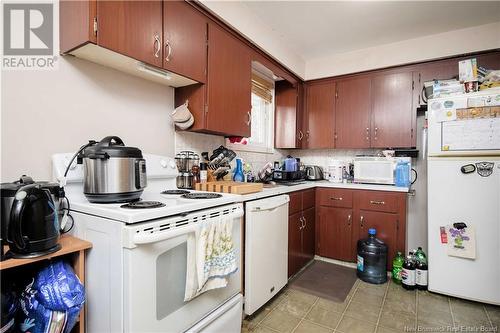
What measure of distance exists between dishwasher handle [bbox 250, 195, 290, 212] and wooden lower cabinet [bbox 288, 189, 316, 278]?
0.25 m

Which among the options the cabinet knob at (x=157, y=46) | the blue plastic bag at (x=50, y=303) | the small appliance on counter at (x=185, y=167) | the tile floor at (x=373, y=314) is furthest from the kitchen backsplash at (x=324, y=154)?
the blue plastic bag at (x=50, y=303)

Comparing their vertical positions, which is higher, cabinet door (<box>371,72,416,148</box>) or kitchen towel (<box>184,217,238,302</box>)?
cabinet door (<box>371,72,416,148</box>)

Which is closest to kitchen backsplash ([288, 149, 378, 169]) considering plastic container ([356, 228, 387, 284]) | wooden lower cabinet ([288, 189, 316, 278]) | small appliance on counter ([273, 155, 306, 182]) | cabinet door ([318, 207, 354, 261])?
small appliance on counter ([273, 155, 306, 182])

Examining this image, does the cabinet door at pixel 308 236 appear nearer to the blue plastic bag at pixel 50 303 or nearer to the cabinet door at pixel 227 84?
the cabinet door at pixel 227 84

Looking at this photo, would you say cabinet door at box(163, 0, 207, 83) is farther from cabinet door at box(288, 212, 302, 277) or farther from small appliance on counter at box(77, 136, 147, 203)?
cabinet door at box(288, 212, 302, 277)

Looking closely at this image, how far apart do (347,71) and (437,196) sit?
68.5 inches

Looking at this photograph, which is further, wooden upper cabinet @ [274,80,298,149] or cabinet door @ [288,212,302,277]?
wooden upper cabinet @ [274,80,298,149]

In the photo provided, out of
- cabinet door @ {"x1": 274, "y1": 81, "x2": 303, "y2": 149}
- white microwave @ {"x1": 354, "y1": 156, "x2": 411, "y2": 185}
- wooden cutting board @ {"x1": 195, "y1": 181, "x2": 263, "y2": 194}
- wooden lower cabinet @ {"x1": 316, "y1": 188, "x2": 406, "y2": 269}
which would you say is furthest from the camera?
cabinet door @ {"x1": 274, "y1": 81, "x2": 303, "y2": 149}

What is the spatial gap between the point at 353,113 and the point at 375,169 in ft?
2.47

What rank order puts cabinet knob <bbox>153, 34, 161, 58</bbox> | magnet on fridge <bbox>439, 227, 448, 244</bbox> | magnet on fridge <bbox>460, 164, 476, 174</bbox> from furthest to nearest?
magnet on fridge <bbox>439, 227, 448, 244</bbox> < magnet on fridge <bbox>460, 164, 476, 174</bbox> < cabinet knob <bbox>153, 34, 161, 58</bbox>

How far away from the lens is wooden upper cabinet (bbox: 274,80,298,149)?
3.29m

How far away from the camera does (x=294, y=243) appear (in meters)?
2.46

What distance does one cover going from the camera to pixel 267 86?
10.7ft

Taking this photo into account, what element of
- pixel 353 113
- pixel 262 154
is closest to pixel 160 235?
pixel 262 154
